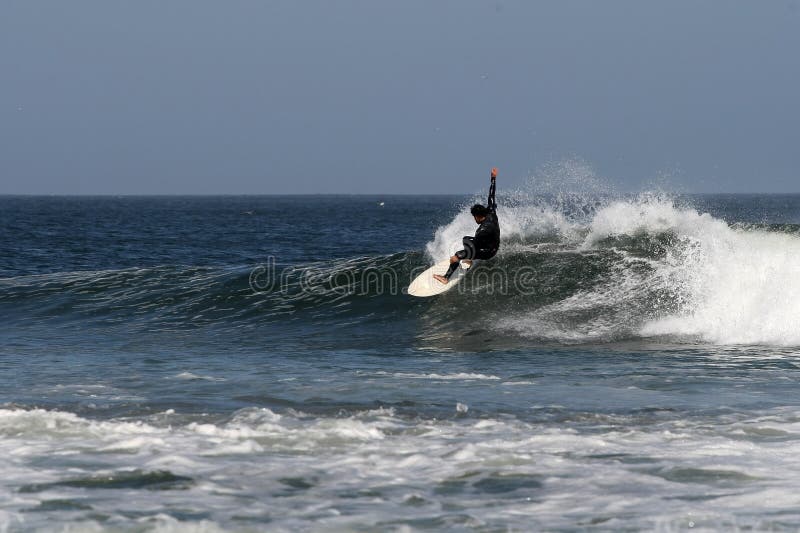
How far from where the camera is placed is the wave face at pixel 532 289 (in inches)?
541

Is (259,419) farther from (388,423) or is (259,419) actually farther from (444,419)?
(444,419)

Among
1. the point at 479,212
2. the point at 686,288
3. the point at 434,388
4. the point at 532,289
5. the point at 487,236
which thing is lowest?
the point at 434,388

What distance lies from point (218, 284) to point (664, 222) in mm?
9201

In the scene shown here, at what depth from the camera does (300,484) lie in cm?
604

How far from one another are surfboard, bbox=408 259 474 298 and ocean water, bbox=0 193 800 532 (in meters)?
0.23

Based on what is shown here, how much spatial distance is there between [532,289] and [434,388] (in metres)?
6.87

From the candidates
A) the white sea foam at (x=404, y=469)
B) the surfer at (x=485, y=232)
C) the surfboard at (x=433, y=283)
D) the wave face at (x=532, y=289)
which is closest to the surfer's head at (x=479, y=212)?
the surfer at (x=485, y=232)

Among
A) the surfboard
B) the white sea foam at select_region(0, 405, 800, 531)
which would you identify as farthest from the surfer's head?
the white sea foam at select_region(0, 405, 800, 531)

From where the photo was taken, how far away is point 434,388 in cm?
941

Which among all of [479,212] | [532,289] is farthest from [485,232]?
[532,289]

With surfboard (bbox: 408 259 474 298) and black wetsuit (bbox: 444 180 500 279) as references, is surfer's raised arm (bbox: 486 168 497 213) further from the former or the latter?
surfboard (bbox: 408 259 474 298)

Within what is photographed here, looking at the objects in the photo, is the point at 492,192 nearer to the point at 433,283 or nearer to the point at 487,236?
the point at 487,236

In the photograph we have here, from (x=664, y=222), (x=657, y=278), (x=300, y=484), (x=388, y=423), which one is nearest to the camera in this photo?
(x=300, y=484)

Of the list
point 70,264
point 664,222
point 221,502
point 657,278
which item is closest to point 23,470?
point 221,502
